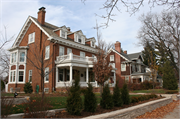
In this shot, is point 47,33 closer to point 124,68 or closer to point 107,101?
point 107,101

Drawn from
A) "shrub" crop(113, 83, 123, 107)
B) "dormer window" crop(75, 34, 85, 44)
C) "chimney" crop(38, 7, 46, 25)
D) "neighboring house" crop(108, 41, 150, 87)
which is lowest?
"shrub" crop(113, 83, 123, 107)

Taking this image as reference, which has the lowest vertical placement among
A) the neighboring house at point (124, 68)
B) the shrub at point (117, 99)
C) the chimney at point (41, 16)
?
the shrub at point (117, 99)

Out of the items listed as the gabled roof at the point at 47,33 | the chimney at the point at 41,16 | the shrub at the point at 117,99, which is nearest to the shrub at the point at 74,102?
the shrub at the point at 117,99

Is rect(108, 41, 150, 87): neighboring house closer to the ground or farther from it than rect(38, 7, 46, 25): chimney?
closer to the ground

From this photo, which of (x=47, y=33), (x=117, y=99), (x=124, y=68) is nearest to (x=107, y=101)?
(x=117, y=99)

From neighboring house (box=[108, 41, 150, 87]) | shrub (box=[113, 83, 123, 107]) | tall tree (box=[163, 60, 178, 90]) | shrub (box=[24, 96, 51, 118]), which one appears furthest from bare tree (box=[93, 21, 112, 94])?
neighboring house (box=[108, 41, 150, 87])

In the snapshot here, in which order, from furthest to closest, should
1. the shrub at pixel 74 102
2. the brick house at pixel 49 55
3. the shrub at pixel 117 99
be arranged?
1. the brick house at pixel 49 55
2. the shrub at pixel 117 99
3. the shrub at pixel 74 102

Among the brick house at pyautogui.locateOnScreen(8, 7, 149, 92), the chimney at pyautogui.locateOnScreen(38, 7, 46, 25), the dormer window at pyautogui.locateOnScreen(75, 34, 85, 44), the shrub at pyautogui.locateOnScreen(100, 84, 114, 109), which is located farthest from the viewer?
the dormer window at pyautogui.locateOnScreen(75, 34, 85, 44)

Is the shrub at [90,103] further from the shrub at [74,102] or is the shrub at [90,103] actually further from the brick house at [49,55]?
the brick house at [49,55]

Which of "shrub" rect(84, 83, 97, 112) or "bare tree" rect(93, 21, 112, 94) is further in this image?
"bare tree" rect(93, 21, 112, 94)

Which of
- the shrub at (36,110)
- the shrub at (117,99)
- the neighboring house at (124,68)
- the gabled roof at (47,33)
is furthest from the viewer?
the neighboring house at (124,68)

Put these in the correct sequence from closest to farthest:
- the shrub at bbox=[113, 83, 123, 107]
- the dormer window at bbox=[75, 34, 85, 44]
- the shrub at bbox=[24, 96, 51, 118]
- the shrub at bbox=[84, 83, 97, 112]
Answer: the shrub at bbox=[24, 96, 51, 118] → the shrub at bbox=[84, 83, 97, 112] → the shrub at bbox=[113, 83, 123, 107] → the dormer window at bbox=[75, 34, 85, 44]

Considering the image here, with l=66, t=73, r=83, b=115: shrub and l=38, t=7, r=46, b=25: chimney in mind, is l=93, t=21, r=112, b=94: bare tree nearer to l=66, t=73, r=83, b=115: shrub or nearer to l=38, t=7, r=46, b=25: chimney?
l=66, t=73, r=83, b=115: shrub

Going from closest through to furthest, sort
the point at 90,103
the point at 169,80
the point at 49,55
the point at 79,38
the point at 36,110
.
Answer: the point at 36,110 < the point at 90,103 < the point at 49,55 < the point at 169,80 < the point at 79,38
